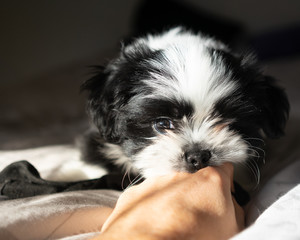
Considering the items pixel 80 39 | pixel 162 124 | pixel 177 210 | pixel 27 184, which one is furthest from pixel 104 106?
pixel 80 39

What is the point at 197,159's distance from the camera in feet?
4.20

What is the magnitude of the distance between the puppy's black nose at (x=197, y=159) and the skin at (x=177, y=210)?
0.07 metres

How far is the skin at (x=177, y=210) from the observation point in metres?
0.92

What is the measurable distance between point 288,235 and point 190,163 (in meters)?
0.46

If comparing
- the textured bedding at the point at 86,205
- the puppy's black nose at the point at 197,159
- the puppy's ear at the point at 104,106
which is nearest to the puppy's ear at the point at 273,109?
the textured bedding at the point at 86,205

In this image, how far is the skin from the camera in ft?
3.01

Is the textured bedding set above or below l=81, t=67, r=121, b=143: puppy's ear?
below

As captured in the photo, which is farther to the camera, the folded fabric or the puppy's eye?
the puppy's eye

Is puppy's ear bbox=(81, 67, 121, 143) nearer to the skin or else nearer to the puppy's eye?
the puppy's eye

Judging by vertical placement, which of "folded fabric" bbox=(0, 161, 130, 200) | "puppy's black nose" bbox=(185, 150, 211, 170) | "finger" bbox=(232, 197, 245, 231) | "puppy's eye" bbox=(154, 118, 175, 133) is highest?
"puppy's eye" bbox=(154, 118, 175, 133)

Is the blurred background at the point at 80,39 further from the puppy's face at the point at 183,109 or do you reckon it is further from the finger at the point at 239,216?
the finger at the point at 239,216

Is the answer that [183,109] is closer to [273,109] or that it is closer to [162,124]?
[162,124]

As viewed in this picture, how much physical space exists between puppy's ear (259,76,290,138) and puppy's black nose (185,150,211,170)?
439mm

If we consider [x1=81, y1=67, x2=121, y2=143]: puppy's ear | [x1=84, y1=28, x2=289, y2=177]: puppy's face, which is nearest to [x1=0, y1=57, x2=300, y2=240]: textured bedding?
[x1=84, y1=28, x2=289, y2=177]: puppy's face
